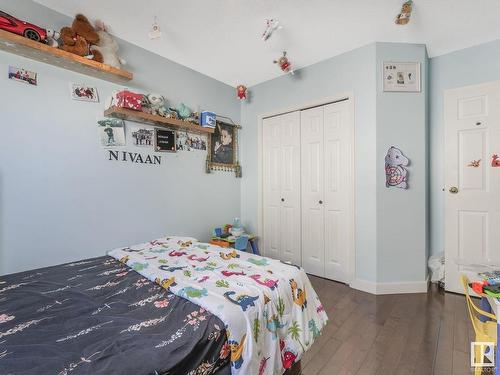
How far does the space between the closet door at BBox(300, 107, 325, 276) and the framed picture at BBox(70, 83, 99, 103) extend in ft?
7.09

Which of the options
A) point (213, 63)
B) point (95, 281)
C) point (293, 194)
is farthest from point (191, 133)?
point (95, 281)

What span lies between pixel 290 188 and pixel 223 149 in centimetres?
104

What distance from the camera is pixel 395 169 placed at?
241 cm

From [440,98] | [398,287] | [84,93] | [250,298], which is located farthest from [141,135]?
[440,98]

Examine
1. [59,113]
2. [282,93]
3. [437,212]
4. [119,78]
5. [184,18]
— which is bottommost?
[437,212]

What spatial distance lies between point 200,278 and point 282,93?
2.57 meters

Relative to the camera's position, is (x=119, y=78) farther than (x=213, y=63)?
No

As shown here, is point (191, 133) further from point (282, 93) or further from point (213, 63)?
point (282, 93)

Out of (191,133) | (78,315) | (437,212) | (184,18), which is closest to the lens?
(78,315)

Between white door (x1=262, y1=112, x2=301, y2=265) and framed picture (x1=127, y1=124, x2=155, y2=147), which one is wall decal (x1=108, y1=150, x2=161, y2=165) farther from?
white door (x1=262, y1=112, x2=301, y2=265)

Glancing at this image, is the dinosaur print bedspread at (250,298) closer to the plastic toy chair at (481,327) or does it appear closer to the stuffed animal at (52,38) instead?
the plastic toy chair at (481,327)

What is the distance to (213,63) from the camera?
273cm

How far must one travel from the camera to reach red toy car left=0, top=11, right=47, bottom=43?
150cm

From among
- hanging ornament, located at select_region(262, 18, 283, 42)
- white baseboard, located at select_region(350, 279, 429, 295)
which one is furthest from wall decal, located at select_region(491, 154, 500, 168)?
hanging ornament, located at select_region(262, 18, 283, 42)
